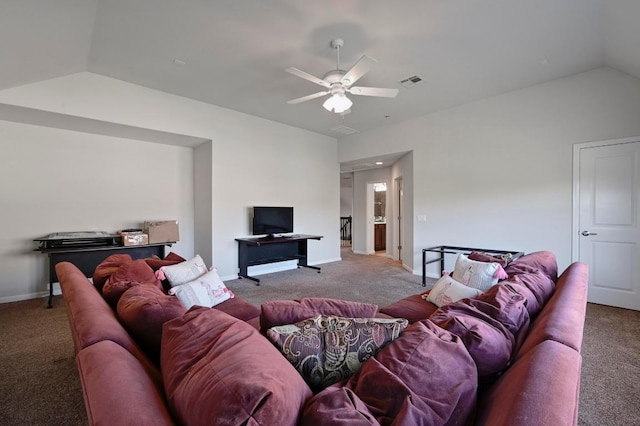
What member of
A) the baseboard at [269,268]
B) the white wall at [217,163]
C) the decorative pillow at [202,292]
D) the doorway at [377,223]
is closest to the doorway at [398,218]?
the doorway at [377,223]

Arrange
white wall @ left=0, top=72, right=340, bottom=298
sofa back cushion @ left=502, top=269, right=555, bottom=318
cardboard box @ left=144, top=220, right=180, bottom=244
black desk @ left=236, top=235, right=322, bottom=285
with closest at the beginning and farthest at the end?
1. sofa back cushion @ left=502, top=269, right=555, bottom=318
2. white wall @ left=0, top=72, right=340, bottom=298
3. cardboard box @ left=144, top=220, right=180, bottom=244
4. black desk @ left=236, top=235, right=322, bottom=285

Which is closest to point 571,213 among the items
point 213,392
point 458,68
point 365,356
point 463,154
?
point 463,154

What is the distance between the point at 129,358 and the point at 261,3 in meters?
2.75

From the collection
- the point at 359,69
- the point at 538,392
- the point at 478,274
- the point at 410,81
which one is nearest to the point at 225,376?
the point at 538,392

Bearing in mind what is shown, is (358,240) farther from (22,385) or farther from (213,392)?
(213,392)

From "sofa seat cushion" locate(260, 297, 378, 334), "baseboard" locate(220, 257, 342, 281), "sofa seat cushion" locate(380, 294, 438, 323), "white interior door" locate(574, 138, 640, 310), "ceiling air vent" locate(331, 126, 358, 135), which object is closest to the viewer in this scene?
"sofa seat cushion" locate(260, 297, 378, 334)

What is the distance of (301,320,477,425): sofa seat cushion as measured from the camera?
0.73 meters

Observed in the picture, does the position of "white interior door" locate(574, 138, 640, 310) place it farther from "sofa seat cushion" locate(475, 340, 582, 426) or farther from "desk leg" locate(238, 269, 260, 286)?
"desk leg" locate(238, 269, 260, 286)

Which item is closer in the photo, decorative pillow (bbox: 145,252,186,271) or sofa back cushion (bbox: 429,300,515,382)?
sofa back cushion (bbox: 429,300,515,382)

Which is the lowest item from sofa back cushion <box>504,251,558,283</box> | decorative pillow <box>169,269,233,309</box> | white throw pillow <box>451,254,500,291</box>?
decorative pillow <box>169,269,233,309</box>

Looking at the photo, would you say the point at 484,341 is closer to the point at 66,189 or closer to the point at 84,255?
the point at 84,255

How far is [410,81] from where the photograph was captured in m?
4.02

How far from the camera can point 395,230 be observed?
7555 millimetres

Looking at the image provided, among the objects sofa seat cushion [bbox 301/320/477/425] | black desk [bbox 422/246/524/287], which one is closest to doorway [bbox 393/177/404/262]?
black desk [bbox 422/246/524/287]
